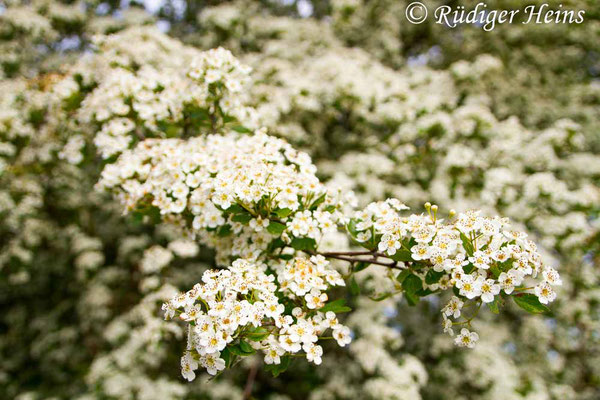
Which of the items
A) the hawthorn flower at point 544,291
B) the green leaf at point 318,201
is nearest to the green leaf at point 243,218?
the green leaf at point 318,201

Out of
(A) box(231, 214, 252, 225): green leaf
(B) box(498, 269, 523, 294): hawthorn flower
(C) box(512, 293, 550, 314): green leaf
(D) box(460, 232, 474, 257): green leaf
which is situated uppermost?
(D) box(460, 232, 474, 257): green leaf

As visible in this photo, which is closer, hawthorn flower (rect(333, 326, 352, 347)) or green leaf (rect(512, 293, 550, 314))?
green leaf (rect(512, 293, 550, 314))

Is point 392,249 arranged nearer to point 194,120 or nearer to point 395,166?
point 194,120

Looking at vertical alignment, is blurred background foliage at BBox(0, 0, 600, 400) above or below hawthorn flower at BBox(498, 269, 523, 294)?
below

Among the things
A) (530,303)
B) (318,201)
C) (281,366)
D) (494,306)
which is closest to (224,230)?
(318,201)

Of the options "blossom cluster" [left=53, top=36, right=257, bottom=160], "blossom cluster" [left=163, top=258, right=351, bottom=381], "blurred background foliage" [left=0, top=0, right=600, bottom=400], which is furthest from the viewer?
"blurred background foliage" [left=0, top=0, right=600, bottom=400]

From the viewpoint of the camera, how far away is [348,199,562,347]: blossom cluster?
1.42 meters

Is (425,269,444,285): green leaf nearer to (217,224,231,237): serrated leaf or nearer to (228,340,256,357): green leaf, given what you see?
(228,340,256,357): green leaf

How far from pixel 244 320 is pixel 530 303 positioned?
98cm

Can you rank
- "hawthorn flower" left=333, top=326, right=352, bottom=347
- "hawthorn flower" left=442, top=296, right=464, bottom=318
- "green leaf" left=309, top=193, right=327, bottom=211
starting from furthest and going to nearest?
1. "green leaf" left=309, top=193, right=327, bottom=211
2. "hawthorn flower" left=333, top=326, right=352, bottom=347
3. "hawthorn flower" left=442, top=296, right=464, bottom=318

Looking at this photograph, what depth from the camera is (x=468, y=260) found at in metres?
1.44

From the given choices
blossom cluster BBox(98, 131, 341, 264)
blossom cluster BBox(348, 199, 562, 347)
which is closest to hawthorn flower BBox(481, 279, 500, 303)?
blossom cluster BBox(348, 199, 562, 347)

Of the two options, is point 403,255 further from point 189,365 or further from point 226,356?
point 189,365

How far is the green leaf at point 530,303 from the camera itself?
4.70ft
